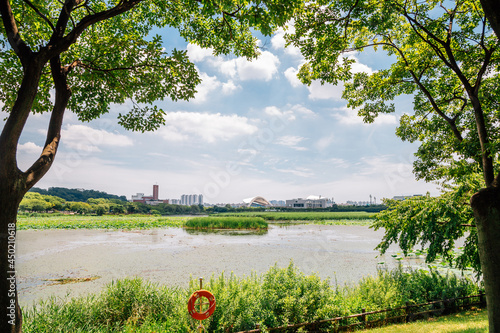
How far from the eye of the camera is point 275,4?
4445mm

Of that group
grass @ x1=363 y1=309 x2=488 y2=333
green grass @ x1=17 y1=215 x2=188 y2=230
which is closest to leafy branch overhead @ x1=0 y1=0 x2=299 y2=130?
grass @ x1=363 y1=309 x2=488 y2=333

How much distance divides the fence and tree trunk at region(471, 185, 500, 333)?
280cm

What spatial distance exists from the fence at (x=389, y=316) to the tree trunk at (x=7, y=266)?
4.01 m

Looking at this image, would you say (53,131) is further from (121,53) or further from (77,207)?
(77,207)

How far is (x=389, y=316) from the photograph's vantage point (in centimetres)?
771

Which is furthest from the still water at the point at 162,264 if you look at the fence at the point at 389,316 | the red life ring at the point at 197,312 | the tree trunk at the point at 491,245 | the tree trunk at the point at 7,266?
the tree trunk at the point at 7,266

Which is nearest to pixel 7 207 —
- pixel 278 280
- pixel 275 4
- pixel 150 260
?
pixel 275 4

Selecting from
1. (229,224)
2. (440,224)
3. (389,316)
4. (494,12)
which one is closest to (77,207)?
(229,224)

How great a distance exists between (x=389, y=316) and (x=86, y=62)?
33.0 ft

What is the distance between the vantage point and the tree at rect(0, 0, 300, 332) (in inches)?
152

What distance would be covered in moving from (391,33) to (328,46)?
3.67m

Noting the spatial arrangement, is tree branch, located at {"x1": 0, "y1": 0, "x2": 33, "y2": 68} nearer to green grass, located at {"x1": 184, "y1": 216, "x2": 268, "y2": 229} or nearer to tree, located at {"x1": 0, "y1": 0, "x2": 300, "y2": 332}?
tree, located at {"x1": 0, "y1": 0, "x2": 300, "y2": 332}

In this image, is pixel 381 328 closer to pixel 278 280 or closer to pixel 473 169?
pixel 278 280

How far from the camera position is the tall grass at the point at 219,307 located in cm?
602
